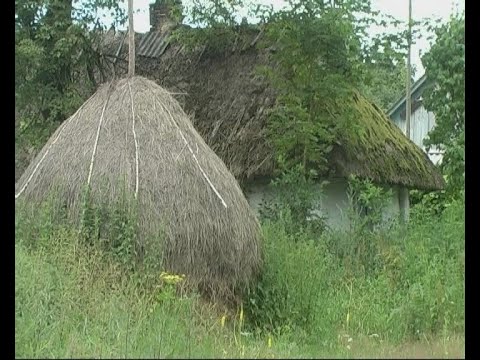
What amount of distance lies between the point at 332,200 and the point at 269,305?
14.8ft

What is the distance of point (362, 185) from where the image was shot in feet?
32.6

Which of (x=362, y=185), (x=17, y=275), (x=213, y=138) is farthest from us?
(x=213, y=138)

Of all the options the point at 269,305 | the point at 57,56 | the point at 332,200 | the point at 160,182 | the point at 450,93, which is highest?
the point at 57,56

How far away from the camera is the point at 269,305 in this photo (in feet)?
21.0

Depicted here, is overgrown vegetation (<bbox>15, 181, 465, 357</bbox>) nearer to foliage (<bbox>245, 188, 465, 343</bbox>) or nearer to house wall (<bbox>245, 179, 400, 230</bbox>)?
foliage (<bbox>245, 188, 465, 343</bbox>)

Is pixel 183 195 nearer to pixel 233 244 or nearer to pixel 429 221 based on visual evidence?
pixel 233 244

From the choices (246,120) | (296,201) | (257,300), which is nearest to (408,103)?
(246,120)

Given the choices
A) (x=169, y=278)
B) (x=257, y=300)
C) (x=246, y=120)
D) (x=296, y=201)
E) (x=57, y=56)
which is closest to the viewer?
(x=169, y=278)

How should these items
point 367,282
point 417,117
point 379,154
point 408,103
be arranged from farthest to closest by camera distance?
point 408,103, point 379,154, point 417,117, point 367,282

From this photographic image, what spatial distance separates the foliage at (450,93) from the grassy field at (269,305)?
1.32ft

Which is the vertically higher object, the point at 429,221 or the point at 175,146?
the point at 175,146

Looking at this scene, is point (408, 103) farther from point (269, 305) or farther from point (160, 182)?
point (160, 182)

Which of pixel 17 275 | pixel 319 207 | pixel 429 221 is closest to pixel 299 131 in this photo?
pixel 319 207
